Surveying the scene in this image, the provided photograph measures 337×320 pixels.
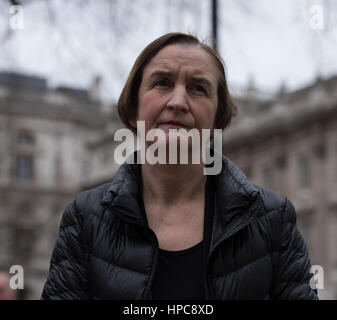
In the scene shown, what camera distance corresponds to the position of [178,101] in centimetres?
190

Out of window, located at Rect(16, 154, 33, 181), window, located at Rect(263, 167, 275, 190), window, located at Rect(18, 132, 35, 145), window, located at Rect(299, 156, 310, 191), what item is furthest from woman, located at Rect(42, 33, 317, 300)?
window, located at Rect(16, 154, 33, 181)

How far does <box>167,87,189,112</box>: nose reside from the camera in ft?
6.24

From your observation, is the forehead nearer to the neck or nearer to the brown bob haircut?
the brown bob haircut

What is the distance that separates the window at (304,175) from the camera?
3334cm

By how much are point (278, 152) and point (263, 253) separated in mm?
33348

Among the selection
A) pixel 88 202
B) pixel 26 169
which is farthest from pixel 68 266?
pixel 26 169

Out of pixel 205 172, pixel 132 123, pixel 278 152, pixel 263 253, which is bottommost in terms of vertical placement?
pixel 263 253

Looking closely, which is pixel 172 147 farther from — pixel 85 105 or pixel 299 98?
pixel 85 105

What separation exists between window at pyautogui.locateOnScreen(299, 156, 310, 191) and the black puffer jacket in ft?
104

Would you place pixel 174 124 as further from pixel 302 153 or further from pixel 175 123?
pixel 302 153
